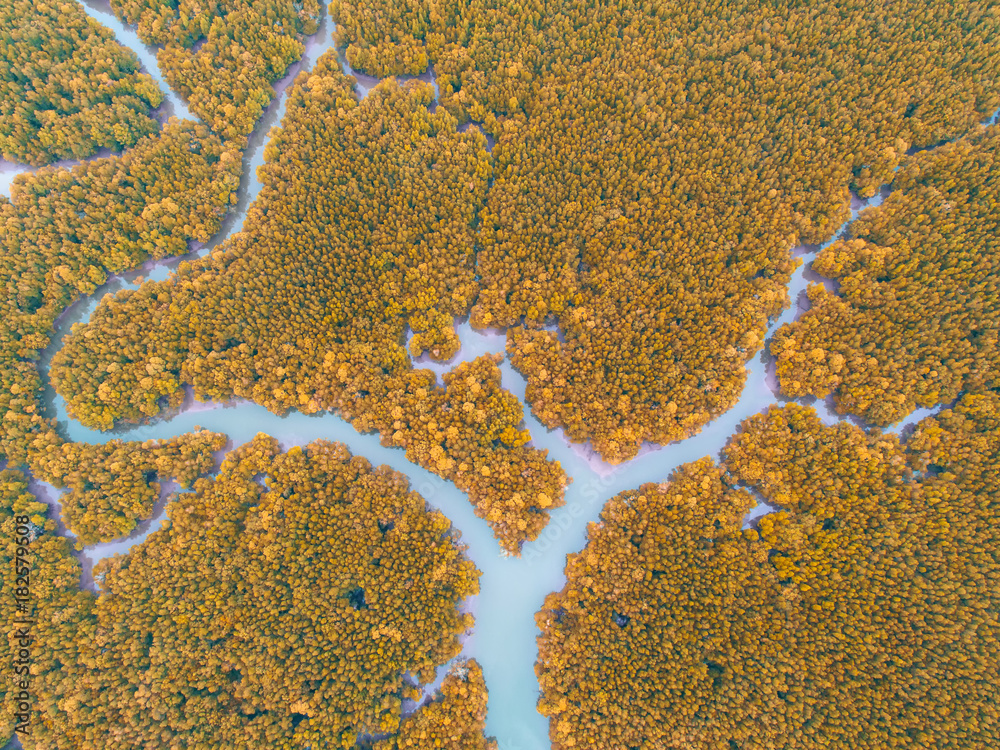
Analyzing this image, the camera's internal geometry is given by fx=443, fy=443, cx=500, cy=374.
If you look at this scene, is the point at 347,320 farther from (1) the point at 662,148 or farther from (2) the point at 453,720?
(2) the point at 453,720

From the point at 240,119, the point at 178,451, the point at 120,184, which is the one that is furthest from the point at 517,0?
the point at 178,451

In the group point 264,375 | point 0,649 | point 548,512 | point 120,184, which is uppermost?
point 120,184

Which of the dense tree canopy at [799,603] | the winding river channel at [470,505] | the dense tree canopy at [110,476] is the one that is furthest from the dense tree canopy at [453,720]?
the dense tree canopy at [110,476]

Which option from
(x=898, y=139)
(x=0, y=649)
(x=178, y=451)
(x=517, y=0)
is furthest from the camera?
(x=517, y=0)

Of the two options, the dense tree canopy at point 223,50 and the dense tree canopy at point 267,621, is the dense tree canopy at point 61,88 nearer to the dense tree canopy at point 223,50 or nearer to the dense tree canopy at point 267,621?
the dense tree canopy at point 223,50

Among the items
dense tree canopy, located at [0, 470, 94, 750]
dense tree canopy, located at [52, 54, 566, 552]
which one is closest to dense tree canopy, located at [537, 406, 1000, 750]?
dense tree canopy, located at [52, 54, 566, 552]

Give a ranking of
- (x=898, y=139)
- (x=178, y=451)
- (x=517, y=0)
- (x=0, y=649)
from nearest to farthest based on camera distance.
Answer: (x=0, y=649) < (x=178, y=451) < (x=898, y=139) < (x=517, y=0)

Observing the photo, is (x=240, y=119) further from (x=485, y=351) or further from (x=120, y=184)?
(x=485, y=351)
